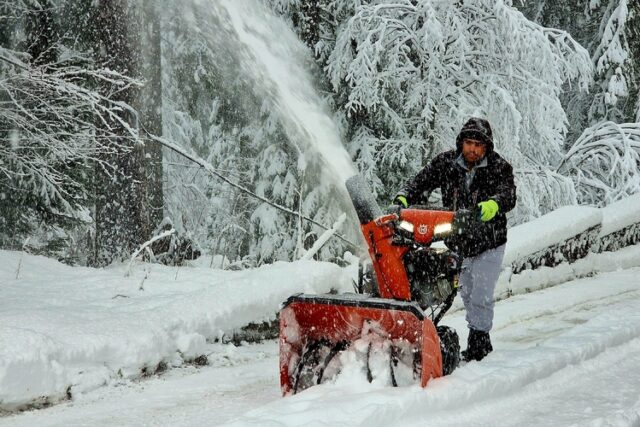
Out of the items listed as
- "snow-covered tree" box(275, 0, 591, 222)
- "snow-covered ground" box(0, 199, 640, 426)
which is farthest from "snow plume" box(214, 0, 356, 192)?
"snow-covered ground" box(0, 199, 640, 426)

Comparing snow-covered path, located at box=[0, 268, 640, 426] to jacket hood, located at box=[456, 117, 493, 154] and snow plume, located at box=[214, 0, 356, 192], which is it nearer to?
jacket hood, located at box=[456, 117, 493, 154]

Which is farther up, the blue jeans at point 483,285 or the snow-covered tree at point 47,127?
the snow-covered tree at point 47,127

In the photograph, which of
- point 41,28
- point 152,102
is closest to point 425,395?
point 152,102

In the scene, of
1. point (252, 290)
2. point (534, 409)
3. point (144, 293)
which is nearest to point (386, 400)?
point (534, 409)

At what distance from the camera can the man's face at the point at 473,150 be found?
4828 millimetres

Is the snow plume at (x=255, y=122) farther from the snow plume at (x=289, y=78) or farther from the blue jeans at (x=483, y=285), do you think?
the blue jeans at (x=483, y=285)

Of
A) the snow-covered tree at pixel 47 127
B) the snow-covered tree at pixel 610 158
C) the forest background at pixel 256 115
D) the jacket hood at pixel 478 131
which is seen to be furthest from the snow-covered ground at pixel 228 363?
the snow-covered tree at pixel 610 158

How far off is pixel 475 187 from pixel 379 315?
5.33 ft

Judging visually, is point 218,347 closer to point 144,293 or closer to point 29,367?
point 144,293

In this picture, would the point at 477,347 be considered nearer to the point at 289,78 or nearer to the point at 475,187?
the point at 475,187

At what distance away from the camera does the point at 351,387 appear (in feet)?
12.9

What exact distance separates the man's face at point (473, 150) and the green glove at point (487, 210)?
56cm

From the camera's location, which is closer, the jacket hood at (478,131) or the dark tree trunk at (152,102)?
the jacket hood at (478,131)

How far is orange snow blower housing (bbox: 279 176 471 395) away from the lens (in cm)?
395
